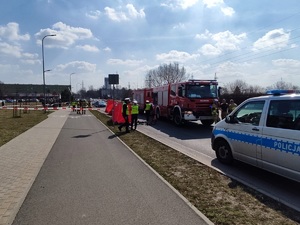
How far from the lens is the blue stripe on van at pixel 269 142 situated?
5571mm

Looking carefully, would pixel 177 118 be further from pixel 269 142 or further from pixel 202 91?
pixel 269 142

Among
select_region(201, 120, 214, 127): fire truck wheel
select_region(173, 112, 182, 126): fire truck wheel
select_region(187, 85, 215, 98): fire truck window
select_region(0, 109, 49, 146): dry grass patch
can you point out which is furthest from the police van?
select_region(201, 120, 214, 127): fire truck wheel

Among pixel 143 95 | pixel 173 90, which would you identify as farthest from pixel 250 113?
pixel 143 95

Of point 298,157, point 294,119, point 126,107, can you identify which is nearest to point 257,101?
point 294,119

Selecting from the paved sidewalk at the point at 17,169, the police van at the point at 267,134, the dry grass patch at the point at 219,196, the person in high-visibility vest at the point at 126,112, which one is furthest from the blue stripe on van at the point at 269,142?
the person in high-visibility vest at the point at 126,112

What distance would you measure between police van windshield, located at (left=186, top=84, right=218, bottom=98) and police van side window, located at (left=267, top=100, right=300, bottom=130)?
37.3ft

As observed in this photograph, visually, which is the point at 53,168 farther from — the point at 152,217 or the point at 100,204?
the point at 152,217

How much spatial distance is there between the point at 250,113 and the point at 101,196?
3.96 meters

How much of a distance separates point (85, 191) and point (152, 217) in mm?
1778

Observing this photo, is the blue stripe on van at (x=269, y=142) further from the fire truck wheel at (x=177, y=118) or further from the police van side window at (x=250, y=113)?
the fire truck wheel at (x=177, y=118)

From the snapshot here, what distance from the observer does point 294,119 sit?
5750 mm

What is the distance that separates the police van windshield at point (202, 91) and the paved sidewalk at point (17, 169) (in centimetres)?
859

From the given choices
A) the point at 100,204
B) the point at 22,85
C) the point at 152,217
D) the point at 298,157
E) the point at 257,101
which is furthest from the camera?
the point at 22,85

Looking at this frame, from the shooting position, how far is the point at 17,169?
24.5ft
